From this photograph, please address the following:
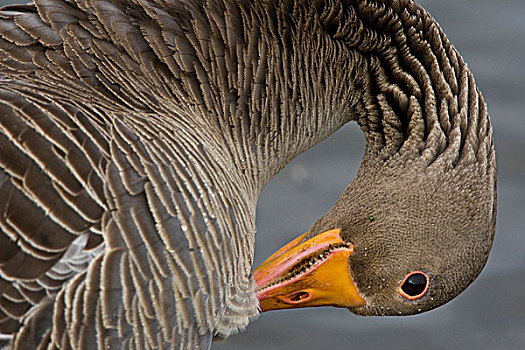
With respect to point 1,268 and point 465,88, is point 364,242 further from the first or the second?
point 1,268

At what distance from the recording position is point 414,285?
4496mm

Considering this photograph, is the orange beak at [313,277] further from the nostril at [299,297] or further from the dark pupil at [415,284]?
the dark pupil at [415,284]

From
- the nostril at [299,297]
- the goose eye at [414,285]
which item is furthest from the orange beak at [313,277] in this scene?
the goose eye at [414,285]

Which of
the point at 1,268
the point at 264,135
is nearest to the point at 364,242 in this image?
the point at 264,135

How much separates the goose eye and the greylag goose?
0.01m

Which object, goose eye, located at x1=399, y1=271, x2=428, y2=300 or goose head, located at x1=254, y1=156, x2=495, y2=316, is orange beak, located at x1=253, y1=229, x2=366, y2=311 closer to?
goose head, located at x1=254, y1=156, x2=495, y2=316

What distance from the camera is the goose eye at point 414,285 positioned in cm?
447

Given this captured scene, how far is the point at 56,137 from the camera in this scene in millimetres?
3932

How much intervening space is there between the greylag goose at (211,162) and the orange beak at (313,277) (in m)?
0.01

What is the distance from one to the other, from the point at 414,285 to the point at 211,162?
130 cm

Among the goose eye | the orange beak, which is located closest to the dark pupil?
the goose eye

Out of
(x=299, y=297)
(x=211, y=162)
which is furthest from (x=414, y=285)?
(x=211, y=162)

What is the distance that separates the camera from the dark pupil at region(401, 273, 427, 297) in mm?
4477

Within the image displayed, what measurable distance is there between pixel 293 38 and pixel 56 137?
1616 millimetres
